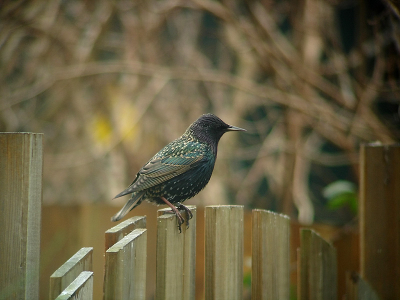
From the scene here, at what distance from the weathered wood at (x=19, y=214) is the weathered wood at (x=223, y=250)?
72 cm

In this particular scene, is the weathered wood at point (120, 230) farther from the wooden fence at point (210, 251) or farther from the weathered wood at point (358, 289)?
the weathered wood at point (358, 289)

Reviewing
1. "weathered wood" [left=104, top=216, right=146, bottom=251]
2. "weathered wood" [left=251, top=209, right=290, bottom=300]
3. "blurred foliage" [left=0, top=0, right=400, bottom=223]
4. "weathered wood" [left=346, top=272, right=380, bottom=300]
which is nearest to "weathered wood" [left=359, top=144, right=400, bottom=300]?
"weathered wood" [left=346, top=272, right=380, bottom=300]

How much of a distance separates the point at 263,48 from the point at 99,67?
6.15 feet

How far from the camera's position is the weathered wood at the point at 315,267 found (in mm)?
2025

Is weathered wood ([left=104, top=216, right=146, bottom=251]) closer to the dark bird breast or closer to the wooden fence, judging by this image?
the wooden fence

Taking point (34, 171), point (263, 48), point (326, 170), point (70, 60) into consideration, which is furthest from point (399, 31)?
point (70, 60)

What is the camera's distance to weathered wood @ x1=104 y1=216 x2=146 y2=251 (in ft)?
5.54

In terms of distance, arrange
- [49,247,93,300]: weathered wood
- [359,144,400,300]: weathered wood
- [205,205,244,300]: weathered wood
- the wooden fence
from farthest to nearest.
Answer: [359,144,400,300]: weathered wood < [205,205,244,300]: weathered wood < the wooden fence < [49,247,93,300]: weathered wood

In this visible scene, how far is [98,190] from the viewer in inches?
268

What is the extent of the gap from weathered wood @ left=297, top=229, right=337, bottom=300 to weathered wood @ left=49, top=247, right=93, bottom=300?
1.03 metres

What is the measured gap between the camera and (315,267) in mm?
2045

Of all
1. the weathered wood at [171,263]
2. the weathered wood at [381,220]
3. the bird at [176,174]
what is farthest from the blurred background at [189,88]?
the weathered wood at [171,263]

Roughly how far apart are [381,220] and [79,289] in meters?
1.63

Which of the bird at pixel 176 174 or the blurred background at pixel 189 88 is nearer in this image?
the bird at pixel 176 174
